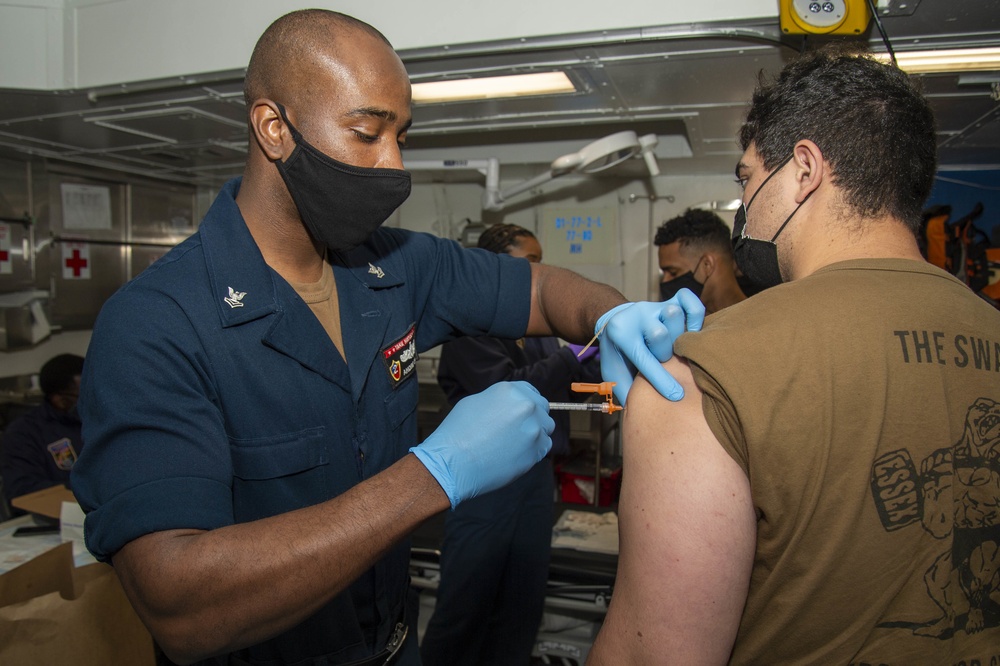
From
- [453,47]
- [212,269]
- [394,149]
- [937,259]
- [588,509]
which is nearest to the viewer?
[212,269]

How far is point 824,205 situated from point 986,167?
375 cm

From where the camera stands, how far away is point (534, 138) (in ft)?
12.3

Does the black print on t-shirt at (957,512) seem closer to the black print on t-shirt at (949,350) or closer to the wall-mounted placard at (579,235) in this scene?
the black print on t-shirt at (949,350)

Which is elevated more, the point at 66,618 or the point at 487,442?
the point at 487,442

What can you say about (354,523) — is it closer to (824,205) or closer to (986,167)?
(824,205)

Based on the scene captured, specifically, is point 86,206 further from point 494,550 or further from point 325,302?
point 325,302

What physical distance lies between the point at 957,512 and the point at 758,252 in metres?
0.49

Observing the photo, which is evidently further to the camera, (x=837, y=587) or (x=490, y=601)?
(x=490, y=601)

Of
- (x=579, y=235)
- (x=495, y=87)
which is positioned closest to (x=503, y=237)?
(x=495, y=87)

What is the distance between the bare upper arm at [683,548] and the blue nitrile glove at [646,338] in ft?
0.17

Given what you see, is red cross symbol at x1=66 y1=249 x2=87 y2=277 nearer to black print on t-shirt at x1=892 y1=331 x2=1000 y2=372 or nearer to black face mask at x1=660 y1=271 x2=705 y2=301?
black face mask at x1=660 y1=271 x2=705 y2=301

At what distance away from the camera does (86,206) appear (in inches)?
174

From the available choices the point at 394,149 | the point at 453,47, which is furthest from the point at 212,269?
the point at 453,47

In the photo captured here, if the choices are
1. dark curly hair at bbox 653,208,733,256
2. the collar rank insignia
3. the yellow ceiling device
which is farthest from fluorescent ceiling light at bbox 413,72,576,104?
the collar rank insignia
